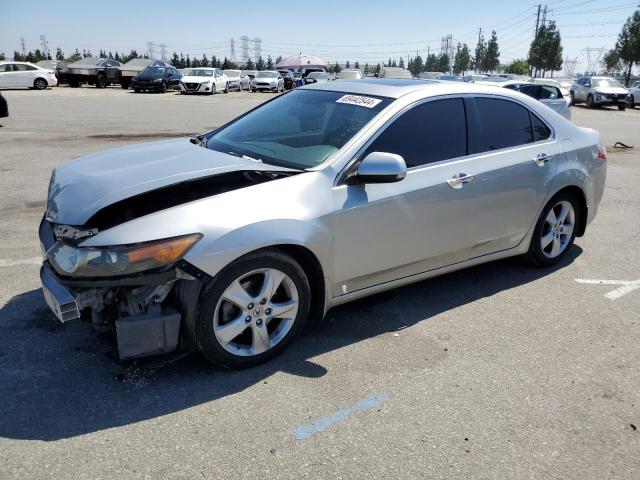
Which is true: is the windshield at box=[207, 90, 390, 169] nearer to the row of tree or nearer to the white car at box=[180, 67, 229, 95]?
the white car at box=[180, 67, 229, 95]

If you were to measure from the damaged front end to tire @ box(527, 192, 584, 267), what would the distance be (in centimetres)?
316

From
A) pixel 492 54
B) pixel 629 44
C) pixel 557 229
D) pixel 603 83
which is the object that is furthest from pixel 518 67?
pixel 557 229

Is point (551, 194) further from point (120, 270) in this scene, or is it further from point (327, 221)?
point (120, 270)

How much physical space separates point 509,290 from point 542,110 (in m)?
1.59

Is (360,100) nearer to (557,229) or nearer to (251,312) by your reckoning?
(251,312)

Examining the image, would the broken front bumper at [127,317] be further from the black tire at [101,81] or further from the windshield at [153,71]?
the black tire at [101,81]

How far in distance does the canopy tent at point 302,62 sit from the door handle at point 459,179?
53.8 metres

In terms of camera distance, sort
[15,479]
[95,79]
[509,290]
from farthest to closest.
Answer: [95,79] → [509,290] → [15,479]

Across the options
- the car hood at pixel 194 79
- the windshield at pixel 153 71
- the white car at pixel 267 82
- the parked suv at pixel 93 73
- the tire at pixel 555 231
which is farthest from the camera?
the white car at pixel 267 82

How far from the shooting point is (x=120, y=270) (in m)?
2.87

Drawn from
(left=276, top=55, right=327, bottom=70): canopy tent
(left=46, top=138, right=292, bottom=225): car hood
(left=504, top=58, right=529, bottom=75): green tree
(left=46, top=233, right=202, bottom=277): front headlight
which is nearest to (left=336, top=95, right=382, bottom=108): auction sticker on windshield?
→ (left=46, top=138, right=292, bottom=225): car hood

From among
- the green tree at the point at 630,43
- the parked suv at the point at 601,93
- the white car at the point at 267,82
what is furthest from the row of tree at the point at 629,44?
the white car at the point at 267,82

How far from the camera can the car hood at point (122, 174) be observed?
316 cm

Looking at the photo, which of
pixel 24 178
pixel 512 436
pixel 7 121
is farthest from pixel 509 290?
pixel 7 121
